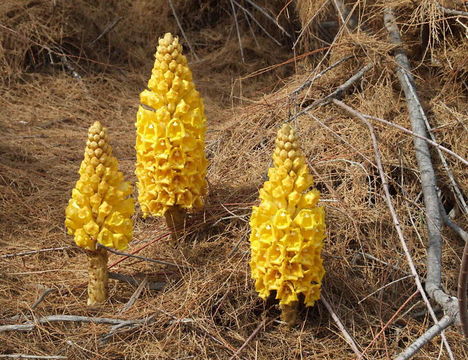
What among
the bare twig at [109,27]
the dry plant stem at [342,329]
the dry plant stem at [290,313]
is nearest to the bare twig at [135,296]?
the dry plant stem at [290,313]

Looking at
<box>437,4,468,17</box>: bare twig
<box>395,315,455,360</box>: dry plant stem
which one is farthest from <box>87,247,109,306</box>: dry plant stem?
<box>437,4,468,17</box>: bare twig

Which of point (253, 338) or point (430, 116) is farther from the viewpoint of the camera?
point (430, 116)

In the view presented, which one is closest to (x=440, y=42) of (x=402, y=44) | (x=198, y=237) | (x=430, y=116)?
(x=402, y=44)

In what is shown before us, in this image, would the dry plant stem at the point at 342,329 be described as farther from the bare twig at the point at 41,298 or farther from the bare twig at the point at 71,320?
the bare twig at the point at 41,298

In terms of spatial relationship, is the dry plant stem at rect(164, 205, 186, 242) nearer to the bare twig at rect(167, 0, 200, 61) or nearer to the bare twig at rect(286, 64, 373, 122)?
the bare twig at rect(286, 64, 373, 122)

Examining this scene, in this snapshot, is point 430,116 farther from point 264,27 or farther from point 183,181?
point 264,27

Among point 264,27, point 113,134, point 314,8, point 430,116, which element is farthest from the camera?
point 264,27

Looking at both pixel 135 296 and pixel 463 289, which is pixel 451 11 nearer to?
pixel 463 289

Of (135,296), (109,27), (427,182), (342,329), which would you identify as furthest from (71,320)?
(109,27)
